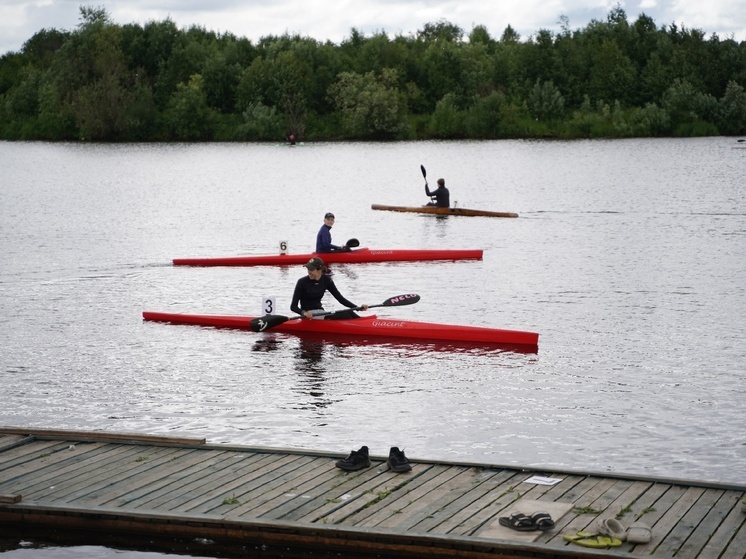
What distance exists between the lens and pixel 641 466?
13.4m

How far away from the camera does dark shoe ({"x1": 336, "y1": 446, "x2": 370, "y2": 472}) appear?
37.3 ft

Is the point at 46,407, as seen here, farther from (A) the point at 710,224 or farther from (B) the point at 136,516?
(A) the point at 710,224

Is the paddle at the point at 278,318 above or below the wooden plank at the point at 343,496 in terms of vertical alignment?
above

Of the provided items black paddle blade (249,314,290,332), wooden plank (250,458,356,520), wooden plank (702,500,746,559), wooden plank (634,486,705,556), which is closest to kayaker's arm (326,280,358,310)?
black paddle blade (249,314,290,332)

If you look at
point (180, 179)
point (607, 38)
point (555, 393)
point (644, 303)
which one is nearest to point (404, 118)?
point (607, 38)

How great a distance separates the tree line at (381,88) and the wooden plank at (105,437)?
309ft

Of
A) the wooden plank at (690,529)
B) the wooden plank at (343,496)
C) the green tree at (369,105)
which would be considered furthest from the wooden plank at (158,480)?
the green tree at (369,105)

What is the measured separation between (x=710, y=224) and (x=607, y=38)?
8106 centimetres

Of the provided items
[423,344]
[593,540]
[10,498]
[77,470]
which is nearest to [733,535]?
[593,540]

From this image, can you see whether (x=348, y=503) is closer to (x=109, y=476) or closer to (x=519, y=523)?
(x=519, y=523)

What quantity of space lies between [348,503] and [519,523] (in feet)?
5.68

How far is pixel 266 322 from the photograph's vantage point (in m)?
20.1

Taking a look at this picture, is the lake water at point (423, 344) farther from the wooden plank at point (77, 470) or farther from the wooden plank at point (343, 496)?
the wooden plank at point (77, 470)

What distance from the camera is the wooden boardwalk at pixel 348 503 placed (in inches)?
378
